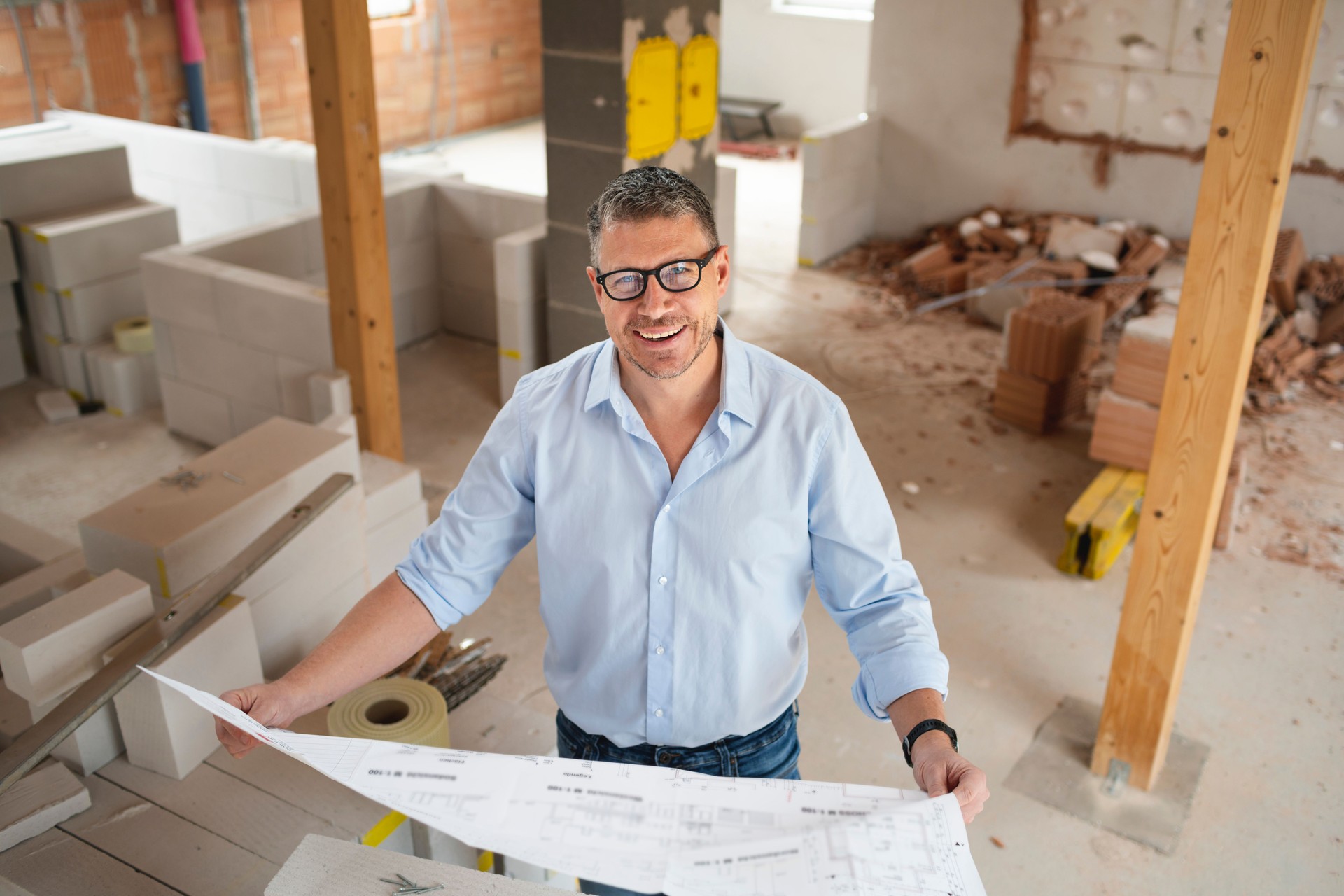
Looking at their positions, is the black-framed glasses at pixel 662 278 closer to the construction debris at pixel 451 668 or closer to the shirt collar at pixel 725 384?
the shirt collar at pixel 725 384

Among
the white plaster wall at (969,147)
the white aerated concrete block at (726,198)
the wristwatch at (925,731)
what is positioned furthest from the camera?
the white plaster wall at (969,147)

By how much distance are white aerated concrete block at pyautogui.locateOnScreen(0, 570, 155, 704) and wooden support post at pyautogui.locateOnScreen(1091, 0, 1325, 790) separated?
2.66m

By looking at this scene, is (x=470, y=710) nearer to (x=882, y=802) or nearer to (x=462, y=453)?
(x=882, y=802)

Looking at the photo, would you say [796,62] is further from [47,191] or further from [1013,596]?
[1013,596]

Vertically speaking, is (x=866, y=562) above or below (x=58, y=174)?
Answer: above

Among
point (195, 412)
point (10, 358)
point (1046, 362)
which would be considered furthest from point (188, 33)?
point (1046, 362)

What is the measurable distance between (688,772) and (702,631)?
24cm

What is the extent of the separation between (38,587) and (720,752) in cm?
209

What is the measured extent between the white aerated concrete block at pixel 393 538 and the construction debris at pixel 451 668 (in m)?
0.75

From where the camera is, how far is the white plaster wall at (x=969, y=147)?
312 inches

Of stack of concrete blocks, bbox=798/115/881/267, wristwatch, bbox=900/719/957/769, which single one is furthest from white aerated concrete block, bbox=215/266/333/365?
stack of concrete blocks, bbox=798/115/881/267

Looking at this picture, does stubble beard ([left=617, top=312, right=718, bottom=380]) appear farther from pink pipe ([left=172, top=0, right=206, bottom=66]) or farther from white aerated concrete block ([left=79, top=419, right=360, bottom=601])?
pink pipe ([left=172, top=0, right=206, bottom=66])

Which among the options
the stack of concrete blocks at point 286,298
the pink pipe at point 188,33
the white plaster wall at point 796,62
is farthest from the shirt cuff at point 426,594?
the white plaster wall at point 796,62

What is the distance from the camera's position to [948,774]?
1.62 meters
